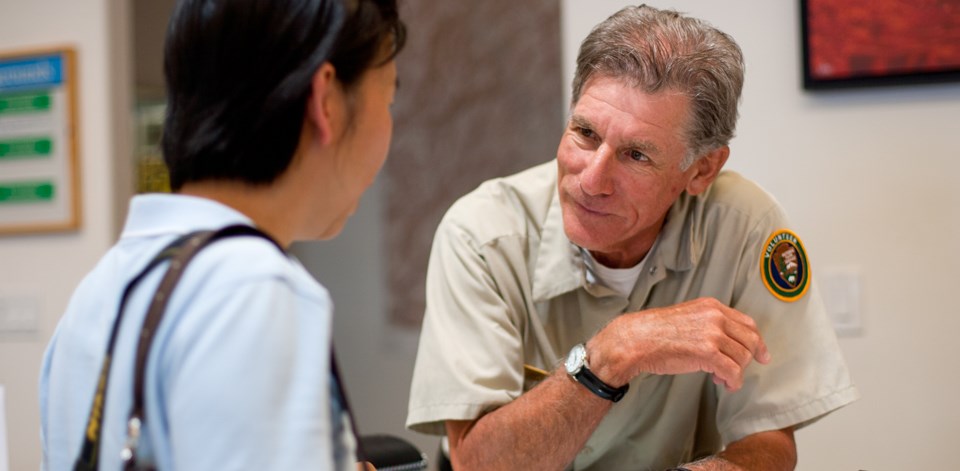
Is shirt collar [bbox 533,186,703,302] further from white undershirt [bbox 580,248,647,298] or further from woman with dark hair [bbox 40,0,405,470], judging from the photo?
woman with dark hair [bbox 40,0,405,470]

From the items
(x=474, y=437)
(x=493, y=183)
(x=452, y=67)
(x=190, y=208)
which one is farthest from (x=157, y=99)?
(x=190, y=208)

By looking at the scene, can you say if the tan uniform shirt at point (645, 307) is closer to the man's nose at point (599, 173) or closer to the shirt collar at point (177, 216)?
the man's nose at point (599, 173)

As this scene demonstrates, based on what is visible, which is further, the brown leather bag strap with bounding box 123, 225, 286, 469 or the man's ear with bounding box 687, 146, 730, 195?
the man's ear with bounding box 687, 146, 730, 195

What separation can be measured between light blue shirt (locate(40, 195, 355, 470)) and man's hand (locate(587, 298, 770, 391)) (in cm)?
65

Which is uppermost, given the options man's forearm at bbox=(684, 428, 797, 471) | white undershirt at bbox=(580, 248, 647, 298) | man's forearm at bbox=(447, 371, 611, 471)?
white undershirt at bbox=(580, 248, 647, 298)

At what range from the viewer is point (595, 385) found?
1.30 meters

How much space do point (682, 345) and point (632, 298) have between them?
0.24 meters

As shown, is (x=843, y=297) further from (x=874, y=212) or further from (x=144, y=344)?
(x=144, y=344)

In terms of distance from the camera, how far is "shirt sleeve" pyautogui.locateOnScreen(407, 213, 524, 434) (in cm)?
138

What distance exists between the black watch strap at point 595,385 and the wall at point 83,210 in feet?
5.49

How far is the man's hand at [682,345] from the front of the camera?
1254mm

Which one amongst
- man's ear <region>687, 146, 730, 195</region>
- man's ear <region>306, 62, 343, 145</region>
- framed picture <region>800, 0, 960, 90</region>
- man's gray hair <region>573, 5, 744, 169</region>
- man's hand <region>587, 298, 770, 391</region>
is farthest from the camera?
framed picture <region>800, 0, 960, 90</region>

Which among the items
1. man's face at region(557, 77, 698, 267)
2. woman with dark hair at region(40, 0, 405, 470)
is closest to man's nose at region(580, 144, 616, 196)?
man's face at region(557, 77, 698, 267)

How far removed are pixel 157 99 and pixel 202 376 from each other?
2.80 metres
